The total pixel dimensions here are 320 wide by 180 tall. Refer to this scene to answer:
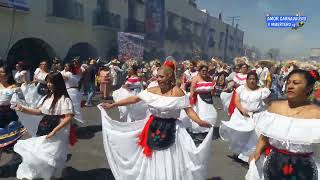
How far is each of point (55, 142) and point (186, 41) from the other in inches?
1865

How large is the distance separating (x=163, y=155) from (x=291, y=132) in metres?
1.88

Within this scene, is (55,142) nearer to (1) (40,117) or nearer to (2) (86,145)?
(1) (40,117)

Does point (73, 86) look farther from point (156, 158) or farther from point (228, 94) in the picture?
point (156, 158)

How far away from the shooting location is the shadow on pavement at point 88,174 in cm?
626

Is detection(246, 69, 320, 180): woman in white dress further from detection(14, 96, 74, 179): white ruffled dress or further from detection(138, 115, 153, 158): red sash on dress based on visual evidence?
detection(14, 96, 74, 179): white ruffled dress

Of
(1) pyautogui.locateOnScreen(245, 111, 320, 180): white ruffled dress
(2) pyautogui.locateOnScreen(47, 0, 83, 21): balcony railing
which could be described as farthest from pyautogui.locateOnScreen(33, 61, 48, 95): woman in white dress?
(2) pyautogui.locateOnScreen(47, 0, 83, 21): balcony railing

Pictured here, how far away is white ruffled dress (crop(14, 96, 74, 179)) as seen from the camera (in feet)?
17.3

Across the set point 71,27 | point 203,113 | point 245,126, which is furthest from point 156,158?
point 71,27

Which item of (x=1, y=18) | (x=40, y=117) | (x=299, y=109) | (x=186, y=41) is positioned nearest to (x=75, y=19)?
(x=1, y=18)

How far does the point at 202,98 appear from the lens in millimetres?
8531

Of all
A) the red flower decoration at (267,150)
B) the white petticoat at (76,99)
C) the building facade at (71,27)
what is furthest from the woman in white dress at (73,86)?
the building facade at (71,27)

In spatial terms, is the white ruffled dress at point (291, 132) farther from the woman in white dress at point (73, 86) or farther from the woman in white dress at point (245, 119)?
the woman in white dress at point (73, 86)

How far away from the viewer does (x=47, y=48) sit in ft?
77.0

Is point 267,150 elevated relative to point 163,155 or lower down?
elevated
